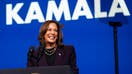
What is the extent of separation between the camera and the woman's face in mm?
2875

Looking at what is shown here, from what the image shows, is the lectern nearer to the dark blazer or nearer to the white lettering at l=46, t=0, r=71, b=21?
the dark blazer

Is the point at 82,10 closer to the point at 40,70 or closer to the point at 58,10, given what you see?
the point at 58,10

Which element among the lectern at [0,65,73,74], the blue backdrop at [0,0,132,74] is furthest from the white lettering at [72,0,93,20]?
the lectern at [0,65,73,74]

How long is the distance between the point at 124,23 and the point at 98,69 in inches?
24.2

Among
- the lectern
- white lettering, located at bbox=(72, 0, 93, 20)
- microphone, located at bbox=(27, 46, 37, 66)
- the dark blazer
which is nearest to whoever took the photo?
the lectern

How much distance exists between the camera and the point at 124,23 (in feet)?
11.9

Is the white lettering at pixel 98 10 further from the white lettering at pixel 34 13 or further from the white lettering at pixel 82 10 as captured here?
the white lettering at pixel 34 13

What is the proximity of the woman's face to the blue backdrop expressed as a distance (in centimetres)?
87

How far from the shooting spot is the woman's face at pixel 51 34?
2.88 meters

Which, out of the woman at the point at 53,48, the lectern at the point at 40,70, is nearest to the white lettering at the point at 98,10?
the woman at the point at 53,48

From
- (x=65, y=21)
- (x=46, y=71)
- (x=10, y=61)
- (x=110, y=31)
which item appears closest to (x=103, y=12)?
(x=110, y=31)

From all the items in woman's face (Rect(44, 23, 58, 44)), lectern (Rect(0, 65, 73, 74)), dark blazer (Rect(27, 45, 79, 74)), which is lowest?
dark blazer (Rect(27, 45, 79, 74))

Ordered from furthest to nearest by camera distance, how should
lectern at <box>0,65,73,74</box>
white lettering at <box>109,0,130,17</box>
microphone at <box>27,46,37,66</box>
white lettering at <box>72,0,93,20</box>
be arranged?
white lettering at <box>72,0,93,20</box>, white lettering at <box>109,0,130,17</box>, microphone at <box>27,46,37,66</box>, lectern at <box>0,65,73,74</box>

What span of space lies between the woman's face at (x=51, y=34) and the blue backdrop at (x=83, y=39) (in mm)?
869
